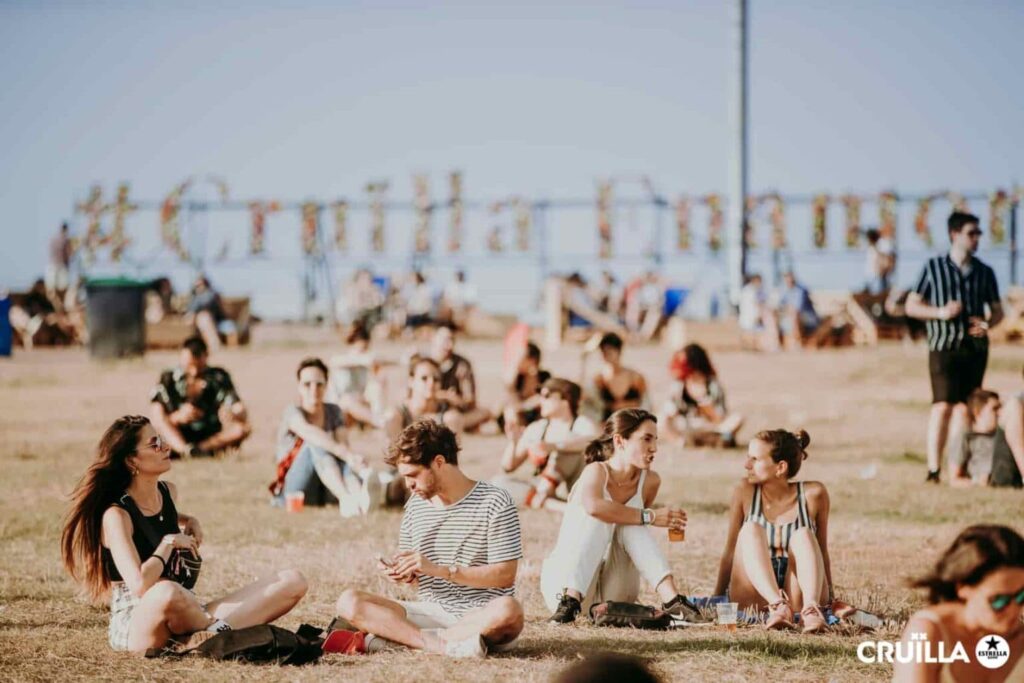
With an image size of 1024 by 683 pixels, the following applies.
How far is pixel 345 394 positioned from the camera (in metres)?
14.5

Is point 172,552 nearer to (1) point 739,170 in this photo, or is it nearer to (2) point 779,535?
(2) point 779,535

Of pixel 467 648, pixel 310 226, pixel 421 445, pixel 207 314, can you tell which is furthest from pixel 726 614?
pixel 310 226

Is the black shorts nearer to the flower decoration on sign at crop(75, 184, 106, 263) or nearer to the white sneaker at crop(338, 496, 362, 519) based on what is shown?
the white sneaker at crop(338, 496, 362, 519)

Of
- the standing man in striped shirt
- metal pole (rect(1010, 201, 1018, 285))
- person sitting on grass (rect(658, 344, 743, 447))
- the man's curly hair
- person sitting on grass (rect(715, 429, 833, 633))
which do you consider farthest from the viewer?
metal pole (rect(1010, 201, 1018, 285))

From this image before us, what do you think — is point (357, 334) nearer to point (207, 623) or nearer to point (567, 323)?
point (207, 623)

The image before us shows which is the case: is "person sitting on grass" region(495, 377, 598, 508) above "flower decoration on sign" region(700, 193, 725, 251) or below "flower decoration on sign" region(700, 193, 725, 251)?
below

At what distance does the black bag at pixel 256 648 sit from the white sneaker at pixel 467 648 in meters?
0.60

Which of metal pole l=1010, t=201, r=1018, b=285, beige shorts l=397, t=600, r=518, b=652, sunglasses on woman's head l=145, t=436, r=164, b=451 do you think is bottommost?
beige shorts l=397, t=600, r=518, b=652

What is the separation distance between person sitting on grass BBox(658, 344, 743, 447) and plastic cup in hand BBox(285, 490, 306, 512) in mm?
4973

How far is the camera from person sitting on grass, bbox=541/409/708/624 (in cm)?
681

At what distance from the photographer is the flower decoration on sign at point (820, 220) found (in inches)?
1102

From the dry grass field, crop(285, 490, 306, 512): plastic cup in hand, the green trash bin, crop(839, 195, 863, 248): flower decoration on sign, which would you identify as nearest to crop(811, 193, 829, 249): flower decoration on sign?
crop(839, 195, 863, 248): flower decoration on sign

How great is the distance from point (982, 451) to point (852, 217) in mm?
17631

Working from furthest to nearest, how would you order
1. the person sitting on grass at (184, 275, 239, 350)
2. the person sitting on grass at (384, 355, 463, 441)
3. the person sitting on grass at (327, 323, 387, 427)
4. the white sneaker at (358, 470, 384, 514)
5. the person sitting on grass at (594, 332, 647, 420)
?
the person sitting on grass at (184, 275, 239, 350) → the person sitting on grass at (327, 323, 387, 427) → the person sitting on grass at (594, 332, 647, 420) → the person sitting on grass at (384, 355, 463, 441) → the white sneaker at (358, 470, 384, 514)
